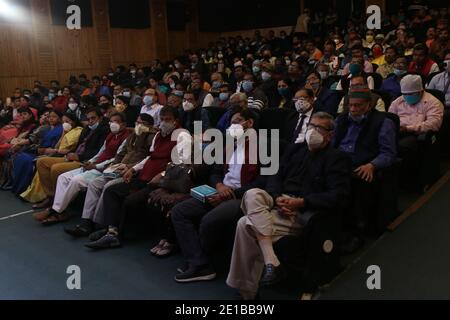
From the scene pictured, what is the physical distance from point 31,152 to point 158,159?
223cm

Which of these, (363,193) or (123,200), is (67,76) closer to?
(123,200)

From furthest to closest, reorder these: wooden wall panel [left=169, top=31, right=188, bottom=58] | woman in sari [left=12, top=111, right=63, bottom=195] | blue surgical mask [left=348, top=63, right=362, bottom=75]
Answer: wooden wall panel [left=169, top=31, right=188, bottom=58] → woman in sari [left=12, top=111, right=63, bottom=195] → blue surgical mask [left=348, top=63, right=362, bottom=75]

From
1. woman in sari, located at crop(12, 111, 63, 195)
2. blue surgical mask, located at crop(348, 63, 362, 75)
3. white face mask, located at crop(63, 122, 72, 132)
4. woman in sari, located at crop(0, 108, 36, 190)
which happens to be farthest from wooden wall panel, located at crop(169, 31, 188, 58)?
blue surgical mask, located at crop(348, 63, 362, 75)

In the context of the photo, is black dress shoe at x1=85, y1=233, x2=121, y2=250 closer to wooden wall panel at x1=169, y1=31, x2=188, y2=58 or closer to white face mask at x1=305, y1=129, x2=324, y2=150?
white face mask at x1=305, y1=129, x2=324, y2=150

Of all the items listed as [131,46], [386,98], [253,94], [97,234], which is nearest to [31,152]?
[97,234]

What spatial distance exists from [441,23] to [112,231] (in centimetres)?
582

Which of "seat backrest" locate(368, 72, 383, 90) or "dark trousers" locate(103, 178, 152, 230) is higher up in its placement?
"seat backrest" locate(368, 72, 383, 90)

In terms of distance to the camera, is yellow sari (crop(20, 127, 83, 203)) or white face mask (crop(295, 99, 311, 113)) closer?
white face mask (crop(295, 99, 311, 113))

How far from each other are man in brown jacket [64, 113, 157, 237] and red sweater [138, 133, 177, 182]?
22 cm

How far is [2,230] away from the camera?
356 centimetres

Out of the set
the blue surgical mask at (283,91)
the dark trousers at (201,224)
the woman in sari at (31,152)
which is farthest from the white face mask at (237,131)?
the woman in sari at (31,152)

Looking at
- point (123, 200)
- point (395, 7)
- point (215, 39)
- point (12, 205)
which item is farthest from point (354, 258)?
point (215, 39)

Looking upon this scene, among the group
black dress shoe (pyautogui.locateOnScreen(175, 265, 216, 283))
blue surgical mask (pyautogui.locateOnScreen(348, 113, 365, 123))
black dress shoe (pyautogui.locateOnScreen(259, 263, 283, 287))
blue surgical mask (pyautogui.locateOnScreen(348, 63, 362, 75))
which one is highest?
blue surgical mask (pyautogui.locateOnScreen(348, 63, 362, 75))

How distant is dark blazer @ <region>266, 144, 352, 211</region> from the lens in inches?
86.8
